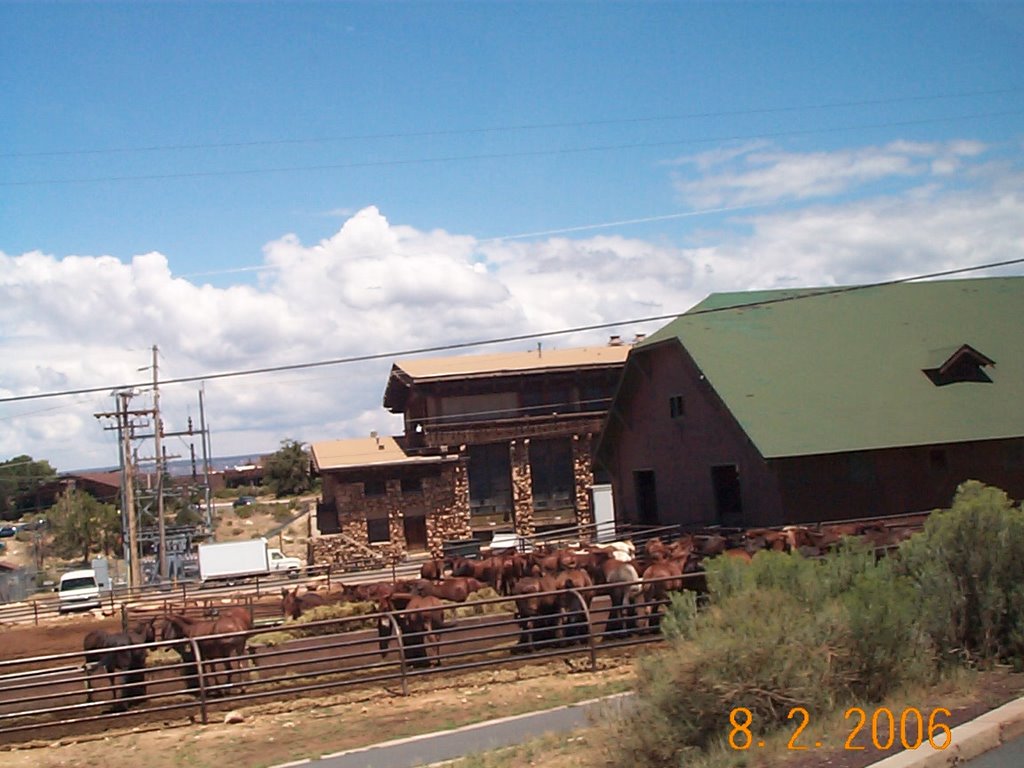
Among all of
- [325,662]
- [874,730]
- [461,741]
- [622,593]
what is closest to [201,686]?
[325,662]

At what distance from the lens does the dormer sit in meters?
32.7

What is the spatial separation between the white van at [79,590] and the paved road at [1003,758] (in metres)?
33.6

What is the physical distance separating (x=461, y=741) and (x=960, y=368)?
24849 mm

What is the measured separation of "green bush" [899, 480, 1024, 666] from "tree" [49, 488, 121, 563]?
213 feet

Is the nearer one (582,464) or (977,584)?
(977,584)

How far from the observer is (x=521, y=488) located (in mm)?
52844

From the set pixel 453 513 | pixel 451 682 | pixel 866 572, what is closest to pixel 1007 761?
pixel 866 572

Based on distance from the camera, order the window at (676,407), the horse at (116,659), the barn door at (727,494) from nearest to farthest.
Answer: the horse at (116,659)
the barn door at (727,494)
the window at (676,407)

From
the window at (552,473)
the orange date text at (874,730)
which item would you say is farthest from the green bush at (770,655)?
the window at (552,473)

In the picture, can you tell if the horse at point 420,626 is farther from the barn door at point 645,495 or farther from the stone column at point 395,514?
the stone column at point 395,514

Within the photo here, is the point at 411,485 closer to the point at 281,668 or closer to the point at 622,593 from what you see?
the point at 622,593

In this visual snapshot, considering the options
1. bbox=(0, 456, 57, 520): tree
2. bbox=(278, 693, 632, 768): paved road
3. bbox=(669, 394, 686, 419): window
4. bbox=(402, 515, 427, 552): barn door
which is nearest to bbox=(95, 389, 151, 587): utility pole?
bbox=(402, 515, 427, 552): barn door

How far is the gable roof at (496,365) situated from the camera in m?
53.0

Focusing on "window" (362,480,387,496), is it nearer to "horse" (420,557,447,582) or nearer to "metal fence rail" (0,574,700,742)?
"horse" (420,557,447,582)
